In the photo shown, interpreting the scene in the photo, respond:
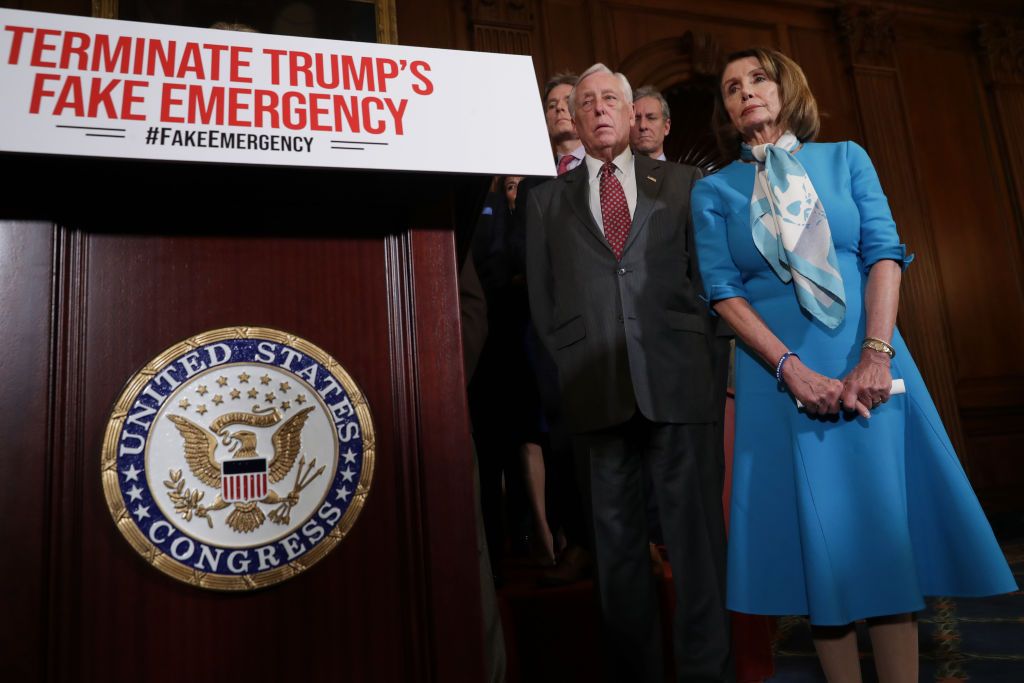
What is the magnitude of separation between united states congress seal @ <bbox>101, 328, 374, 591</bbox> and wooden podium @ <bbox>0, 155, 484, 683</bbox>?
0.05ft

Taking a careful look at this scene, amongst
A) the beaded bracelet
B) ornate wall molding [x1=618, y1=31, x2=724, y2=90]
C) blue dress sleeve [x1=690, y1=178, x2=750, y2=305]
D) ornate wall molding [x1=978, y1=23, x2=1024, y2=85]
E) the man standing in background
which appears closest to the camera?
the beaded bracelet

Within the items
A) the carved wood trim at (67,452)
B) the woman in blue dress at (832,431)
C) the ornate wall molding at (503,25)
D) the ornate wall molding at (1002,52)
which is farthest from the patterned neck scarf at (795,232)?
the ornate wall molding at (1002,52)

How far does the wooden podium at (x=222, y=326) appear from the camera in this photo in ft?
2.22

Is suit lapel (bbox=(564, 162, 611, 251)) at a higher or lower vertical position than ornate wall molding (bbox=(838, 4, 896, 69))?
lower

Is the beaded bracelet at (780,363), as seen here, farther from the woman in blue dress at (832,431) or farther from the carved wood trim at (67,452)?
the carved wood trim at (67,452)

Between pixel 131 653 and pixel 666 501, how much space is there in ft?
3.88

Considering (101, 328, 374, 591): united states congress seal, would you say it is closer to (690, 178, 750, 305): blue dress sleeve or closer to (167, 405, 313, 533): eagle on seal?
(167, 405, 313, 533): eagle on seal

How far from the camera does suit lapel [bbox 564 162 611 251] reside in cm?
183

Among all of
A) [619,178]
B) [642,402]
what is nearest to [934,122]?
[619,178]

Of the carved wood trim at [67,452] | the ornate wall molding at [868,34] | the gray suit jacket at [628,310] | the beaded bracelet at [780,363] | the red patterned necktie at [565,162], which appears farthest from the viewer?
the ornate wall molding at [868,34]

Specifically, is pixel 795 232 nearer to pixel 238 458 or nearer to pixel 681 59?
pixel 238 458

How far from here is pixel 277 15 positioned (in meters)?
3.79

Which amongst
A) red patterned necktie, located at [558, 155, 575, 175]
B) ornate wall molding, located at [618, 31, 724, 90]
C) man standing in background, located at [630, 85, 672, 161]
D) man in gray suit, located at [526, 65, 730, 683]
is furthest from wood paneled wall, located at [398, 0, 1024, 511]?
man in gray suit, located at [526, 65, 730, 683]

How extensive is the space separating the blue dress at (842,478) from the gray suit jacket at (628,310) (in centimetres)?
25
